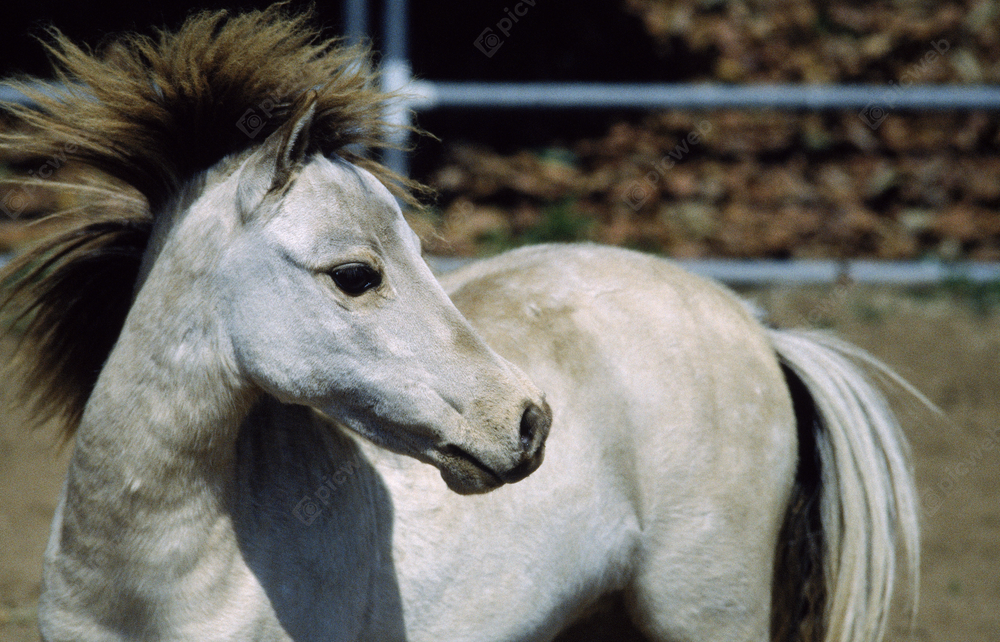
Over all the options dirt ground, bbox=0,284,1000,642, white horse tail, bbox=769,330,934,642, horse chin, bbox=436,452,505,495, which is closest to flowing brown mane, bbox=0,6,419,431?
dirt ground, bbox=0,284,1000,642

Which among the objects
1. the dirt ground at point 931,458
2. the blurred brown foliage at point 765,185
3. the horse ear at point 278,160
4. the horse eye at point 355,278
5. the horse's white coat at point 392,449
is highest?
the horse ear at point 278,160

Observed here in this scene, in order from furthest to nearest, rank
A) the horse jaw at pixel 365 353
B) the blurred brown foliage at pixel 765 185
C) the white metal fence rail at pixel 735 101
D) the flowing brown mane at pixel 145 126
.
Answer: the blurred brown foliage at pixel 765 185
the white metal fence rail at pixel 735 101
the flowing brown mane at pixel 145 126
the horse jaw at pixel 365 353

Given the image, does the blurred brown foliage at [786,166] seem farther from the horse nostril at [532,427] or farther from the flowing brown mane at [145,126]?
the horse nostril at [532,427]

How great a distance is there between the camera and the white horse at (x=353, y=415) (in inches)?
66.4

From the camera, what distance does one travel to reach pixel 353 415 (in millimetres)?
1709

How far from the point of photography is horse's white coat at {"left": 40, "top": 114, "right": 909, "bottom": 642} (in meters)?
1.68

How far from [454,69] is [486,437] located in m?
5.90

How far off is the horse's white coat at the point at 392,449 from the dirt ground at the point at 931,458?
97 cm

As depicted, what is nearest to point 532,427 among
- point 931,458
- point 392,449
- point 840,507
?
point 392,449

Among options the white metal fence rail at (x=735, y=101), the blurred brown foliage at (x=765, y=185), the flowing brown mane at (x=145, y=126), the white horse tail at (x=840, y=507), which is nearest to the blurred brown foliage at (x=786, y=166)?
the blurred brown foliage at (x=765, y=185)

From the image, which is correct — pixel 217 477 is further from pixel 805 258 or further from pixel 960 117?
pixel 960 117

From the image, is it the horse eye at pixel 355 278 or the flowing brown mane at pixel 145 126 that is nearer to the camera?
the horse eye at pixel 355 278

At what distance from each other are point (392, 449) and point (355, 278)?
334 mm

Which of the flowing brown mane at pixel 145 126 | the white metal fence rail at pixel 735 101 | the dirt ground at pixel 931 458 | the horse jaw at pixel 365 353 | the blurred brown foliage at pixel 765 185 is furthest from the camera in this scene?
the blurred brown foliage at pixel 765 185
